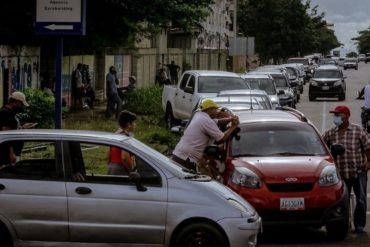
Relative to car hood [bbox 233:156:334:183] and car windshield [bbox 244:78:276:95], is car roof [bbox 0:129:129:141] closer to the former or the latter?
car hood [bbox 233:156:334:183]

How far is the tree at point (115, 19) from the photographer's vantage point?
2605 centimetres

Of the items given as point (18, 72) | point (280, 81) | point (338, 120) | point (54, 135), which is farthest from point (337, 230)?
point (280, 81)

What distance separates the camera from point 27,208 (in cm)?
871

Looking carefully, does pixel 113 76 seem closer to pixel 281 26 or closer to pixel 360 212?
pixel 360 212

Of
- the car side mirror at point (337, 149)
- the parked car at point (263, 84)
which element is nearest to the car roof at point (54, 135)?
the car side mirror at point (337, 149)

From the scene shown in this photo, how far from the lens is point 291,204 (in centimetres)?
1056

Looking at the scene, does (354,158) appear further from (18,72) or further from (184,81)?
(184,81)

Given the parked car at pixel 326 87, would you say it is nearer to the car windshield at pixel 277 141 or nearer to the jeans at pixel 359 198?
the car windshield at pixel 277 141

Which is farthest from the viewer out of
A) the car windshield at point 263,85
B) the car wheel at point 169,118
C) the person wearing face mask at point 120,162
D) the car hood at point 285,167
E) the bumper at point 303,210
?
the car windshield at point 263,85

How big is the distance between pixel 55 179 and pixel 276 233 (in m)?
3.91

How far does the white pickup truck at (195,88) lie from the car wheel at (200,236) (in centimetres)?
1517

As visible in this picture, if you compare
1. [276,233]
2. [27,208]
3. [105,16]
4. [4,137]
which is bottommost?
[276,233]

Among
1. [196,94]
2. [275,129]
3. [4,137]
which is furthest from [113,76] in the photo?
[4,137]

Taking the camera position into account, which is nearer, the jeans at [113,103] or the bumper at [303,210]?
the bumper at [303,210]
